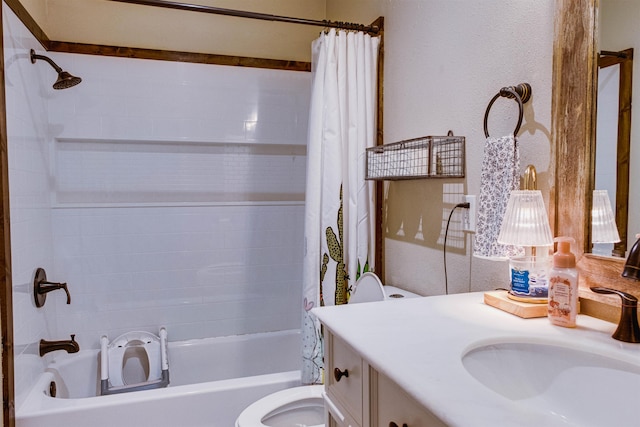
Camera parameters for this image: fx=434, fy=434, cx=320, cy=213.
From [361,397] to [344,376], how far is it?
0.30 ft

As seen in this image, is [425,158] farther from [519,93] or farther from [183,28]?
[183,28]

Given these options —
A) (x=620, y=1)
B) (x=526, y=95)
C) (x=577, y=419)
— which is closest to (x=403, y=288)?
(x=526, y=95)

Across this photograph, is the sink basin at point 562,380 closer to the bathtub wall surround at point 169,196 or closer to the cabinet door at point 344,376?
the cabinet door at point 344,376

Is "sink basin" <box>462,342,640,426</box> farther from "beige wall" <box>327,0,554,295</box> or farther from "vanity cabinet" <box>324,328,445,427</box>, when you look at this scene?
"beige wall" <box>327,0,554,295</box>

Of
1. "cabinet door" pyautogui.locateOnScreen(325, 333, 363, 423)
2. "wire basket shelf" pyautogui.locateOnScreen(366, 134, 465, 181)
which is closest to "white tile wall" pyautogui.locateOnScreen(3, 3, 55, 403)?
"cabinet door" pyautogui.locateOnScreen(325, 333, 363, 423)

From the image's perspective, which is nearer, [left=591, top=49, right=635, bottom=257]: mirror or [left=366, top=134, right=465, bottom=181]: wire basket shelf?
[left=591, top=49, right=635, bottom=257]: mirror

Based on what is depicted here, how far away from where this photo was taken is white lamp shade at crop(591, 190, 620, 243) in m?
1.04

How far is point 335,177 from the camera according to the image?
205cm

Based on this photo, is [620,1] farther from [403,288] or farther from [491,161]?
[403,288]

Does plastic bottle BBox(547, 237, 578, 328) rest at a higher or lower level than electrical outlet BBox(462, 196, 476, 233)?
lower

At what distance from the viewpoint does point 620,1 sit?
39.8 inches

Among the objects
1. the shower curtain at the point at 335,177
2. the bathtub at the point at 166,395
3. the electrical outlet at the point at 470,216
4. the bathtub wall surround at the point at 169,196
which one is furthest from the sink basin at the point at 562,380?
the bathtub wall surround at the point at 169,196

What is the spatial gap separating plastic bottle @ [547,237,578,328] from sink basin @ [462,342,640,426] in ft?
0.39

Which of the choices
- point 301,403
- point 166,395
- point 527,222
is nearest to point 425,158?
point 527,222
